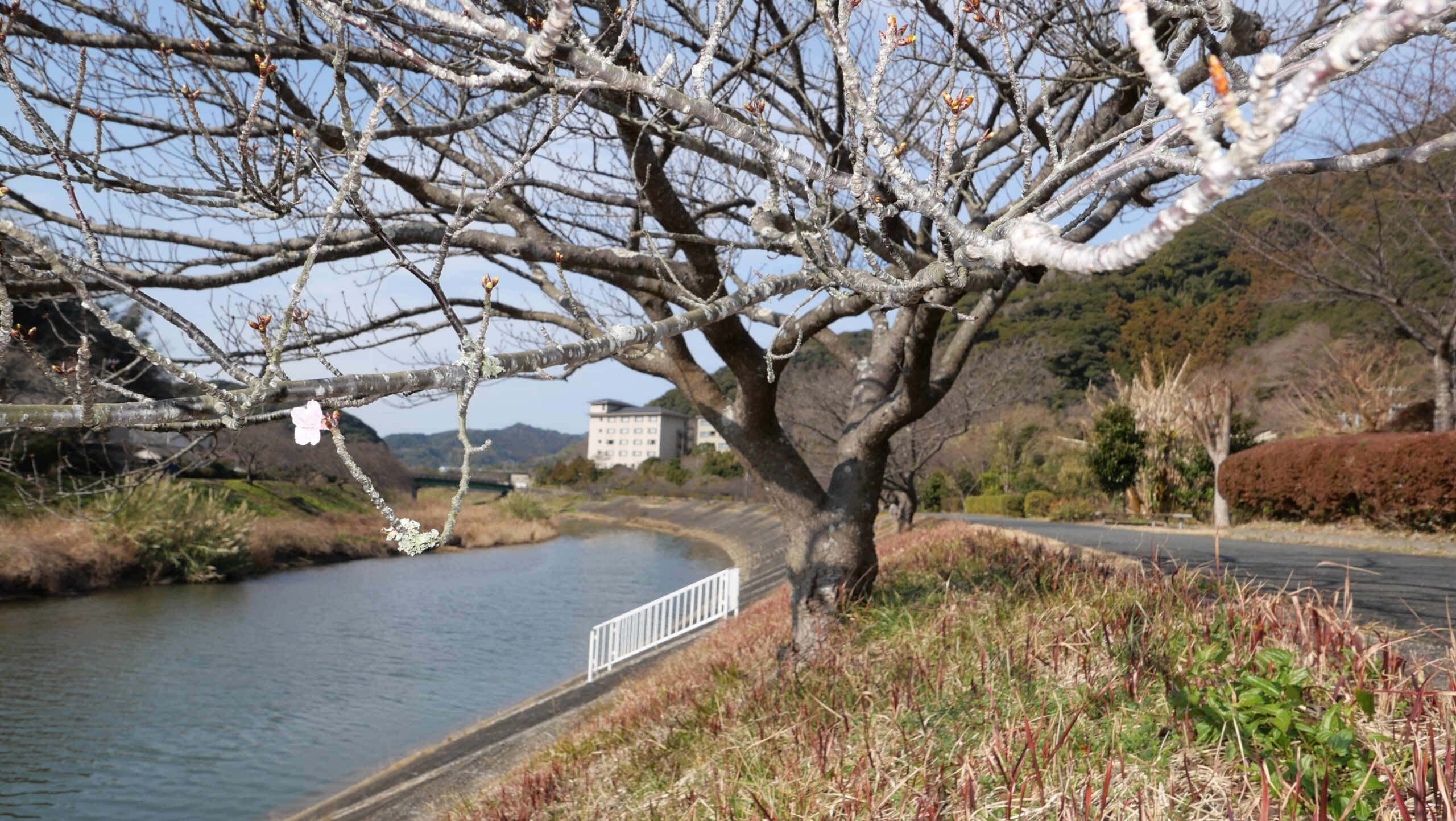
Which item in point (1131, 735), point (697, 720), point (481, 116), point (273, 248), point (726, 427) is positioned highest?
point (481, 116)

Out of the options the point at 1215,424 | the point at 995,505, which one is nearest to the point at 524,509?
the point at 995,505

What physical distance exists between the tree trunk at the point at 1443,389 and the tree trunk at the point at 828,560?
13151 millimetres

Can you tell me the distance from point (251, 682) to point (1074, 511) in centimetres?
1934

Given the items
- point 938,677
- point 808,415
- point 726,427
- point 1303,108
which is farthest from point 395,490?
point 1303,108

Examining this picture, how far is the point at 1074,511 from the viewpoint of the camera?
839 inches

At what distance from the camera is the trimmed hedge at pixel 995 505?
2608cm

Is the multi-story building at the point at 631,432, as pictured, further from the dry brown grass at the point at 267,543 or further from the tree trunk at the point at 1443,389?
the tree trunk at the point at 1443,389

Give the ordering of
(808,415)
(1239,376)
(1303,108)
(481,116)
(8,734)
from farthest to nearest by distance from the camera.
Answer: (1239,376)
(808,415)
(8,734)
(481,116)
(1303,108)

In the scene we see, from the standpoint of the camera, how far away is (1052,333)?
133 ft

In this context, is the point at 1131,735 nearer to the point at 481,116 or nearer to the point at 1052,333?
the point at 481,116

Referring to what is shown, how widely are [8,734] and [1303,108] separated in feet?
41.0

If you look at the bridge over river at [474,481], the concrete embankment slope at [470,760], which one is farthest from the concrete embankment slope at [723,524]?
the bridge over river at [474,481]

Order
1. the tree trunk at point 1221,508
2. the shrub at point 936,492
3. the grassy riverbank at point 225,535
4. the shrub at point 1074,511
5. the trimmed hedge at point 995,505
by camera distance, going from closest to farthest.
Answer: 1. the grassy riverbank at point 225,535
2. the tree trunk at point 1221,508
3. the shrub at point 1074,511
4. the trimmed hedge at point 995,505
5. the shrub at point 936,492

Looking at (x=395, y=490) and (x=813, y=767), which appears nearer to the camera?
(x=813, y=767)
